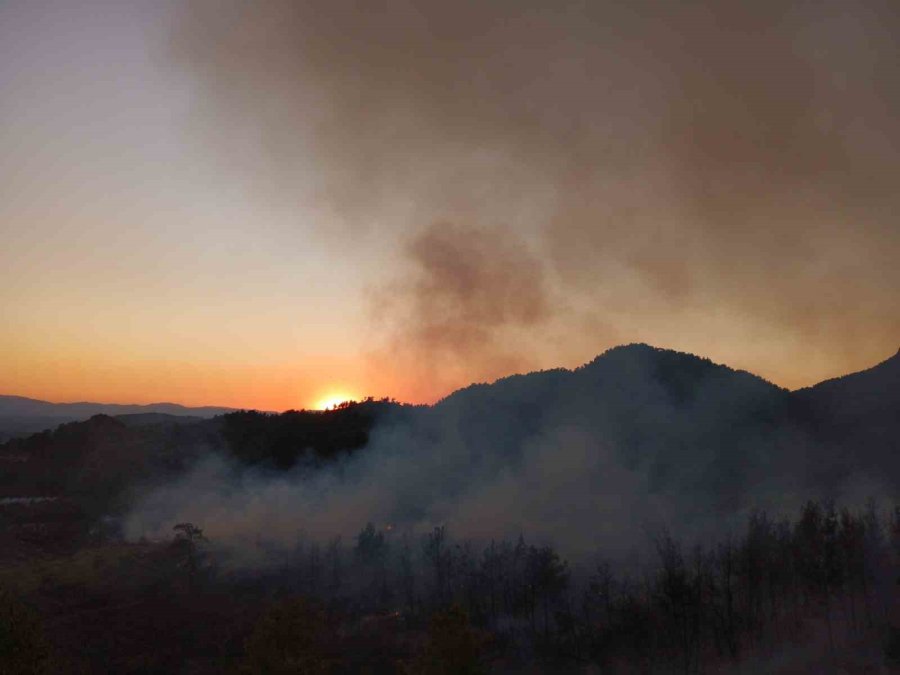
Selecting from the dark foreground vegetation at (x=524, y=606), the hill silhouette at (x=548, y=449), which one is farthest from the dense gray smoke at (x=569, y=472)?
the dark foreground vegetation at (x=524, y=606)

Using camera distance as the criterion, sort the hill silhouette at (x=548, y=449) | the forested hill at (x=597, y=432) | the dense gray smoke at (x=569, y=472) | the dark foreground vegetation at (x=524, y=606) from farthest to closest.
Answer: the forested hill at (x=597, y=432) → the hill silhouette at (x=548, y=449) → the dense gray smoke at (x=569, y=472) → the dark foreground vegetation at (x=524, y=606)

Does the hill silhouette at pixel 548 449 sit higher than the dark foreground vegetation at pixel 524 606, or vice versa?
the hill silhouette at pixel 548 449

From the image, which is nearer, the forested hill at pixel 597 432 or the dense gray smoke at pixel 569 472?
the dense gray smoke at pixel 569 472

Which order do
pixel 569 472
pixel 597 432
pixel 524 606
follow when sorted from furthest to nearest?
pixel 597 432, pixel 569 472, pixel 524 606

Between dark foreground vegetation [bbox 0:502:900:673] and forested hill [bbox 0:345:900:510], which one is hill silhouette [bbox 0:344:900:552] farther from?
dark foreground vegetation [bbox 0:502:900:673]

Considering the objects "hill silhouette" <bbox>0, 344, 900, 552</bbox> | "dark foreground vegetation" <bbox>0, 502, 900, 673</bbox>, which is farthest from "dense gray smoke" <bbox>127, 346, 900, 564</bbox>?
"dark foreground vegetation" <bbox>0, 502, 900, 673</bbox>

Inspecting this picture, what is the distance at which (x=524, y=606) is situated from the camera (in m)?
56.9

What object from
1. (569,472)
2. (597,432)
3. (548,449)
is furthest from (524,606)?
(597,432)

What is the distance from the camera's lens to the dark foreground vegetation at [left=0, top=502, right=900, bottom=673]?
46.9m

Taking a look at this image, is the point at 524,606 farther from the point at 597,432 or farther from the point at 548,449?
the point at 597,432

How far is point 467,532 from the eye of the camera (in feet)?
259

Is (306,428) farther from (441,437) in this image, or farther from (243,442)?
(441,437)

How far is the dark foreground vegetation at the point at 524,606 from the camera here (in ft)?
154

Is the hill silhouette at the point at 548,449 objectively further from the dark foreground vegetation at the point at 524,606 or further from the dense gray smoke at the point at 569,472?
the dark foreground vegetation at the point at 524,606
